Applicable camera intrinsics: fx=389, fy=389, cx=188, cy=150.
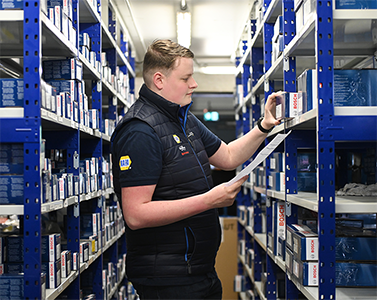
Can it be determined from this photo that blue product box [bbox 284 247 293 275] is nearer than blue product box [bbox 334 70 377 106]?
No

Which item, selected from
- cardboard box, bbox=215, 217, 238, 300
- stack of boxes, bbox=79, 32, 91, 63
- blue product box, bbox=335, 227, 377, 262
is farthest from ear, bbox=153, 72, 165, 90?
cardboard box, bbox=215, 217, 238, 300

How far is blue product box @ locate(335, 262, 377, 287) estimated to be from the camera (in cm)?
197

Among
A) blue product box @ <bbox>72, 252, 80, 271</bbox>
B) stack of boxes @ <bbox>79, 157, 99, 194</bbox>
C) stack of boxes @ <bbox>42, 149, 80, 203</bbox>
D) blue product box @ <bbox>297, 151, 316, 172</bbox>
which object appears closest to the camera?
stack of boxes @ <bbox>42, 149, 80, 203</bbox>

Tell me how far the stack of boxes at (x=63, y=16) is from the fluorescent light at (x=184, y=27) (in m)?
2.49

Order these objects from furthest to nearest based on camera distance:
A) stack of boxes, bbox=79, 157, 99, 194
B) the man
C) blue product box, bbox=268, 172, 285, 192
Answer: stack of boxes, bbox=79, 157, 99, 194 < blue product box, bbox=268, 172, 285, 192 < the man

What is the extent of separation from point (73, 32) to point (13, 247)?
4.80 ft

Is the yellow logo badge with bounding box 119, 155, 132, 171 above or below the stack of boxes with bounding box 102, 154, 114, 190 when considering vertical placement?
above

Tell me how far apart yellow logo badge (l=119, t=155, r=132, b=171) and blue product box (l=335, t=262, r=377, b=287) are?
1.16m

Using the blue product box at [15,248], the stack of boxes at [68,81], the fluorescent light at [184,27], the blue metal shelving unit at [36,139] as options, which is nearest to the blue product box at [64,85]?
the stack of boxes at [68,81]

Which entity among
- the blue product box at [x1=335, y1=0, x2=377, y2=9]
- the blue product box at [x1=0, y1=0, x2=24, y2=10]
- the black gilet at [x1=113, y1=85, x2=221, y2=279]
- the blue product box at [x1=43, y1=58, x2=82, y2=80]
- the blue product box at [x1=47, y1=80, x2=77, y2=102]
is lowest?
the black gilet at [x1=113, y1=85, x2=221, y2=279]

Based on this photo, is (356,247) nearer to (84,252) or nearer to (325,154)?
(325,154)

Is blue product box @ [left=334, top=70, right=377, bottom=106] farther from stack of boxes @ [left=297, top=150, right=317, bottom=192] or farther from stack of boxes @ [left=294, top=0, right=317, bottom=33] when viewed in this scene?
stack of boxes @ [left=297, top=150, right=317, bottom=192]

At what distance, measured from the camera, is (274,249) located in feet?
9.71

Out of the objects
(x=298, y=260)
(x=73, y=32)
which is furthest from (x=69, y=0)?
(x=298, y=260)
